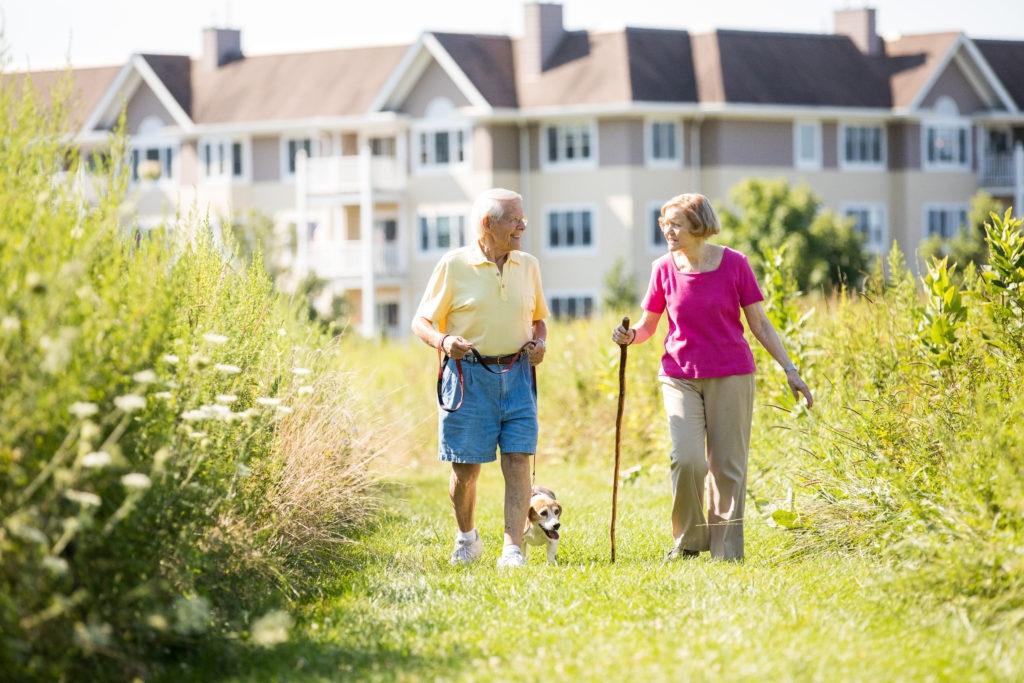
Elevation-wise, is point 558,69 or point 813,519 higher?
point 558,69

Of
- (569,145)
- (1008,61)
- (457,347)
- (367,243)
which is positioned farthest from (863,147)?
(457,347)

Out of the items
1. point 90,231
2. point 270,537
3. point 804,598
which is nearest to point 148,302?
point 90,231

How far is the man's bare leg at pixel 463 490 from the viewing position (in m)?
9.26

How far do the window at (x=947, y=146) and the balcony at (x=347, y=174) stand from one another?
18093 millimetres

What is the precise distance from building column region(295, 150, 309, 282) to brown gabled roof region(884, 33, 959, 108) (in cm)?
2001

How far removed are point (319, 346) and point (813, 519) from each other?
5035mm

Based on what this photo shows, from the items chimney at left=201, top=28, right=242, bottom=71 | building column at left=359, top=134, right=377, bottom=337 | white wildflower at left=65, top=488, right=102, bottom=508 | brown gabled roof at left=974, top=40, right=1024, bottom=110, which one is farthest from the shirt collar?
brown gabled roof at left=974, top=40, right=1024, bottom=110

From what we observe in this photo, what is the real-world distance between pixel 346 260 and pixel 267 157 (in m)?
5.66

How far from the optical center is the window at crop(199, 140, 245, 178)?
57969 millimetres

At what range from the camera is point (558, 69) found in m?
53.3

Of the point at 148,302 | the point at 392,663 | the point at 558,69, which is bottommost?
the point at 392,663

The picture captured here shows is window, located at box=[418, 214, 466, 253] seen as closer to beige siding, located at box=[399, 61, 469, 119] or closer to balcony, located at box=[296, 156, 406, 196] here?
balcony, located at box=[296, 156, 406, 196]

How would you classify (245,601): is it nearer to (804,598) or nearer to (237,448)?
(237,448)

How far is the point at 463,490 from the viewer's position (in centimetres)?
927
